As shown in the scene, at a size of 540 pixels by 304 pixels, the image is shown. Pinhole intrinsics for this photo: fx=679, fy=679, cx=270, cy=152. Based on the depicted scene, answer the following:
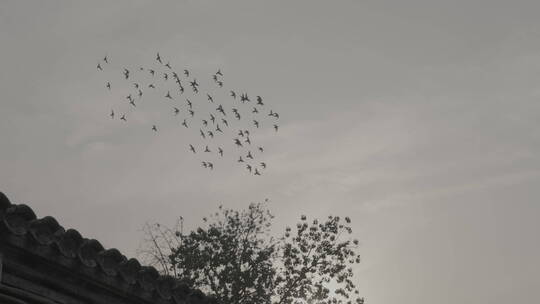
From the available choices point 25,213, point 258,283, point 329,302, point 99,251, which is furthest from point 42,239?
point 329,302

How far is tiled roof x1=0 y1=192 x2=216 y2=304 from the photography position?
5711 millimetres

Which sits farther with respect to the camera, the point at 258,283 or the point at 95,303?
the point at 258,283

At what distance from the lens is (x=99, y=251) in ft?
21.7

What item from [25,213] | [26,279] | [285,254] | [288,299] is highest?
[285,254]

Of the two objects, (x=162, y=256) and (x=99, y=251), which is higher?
(x=162, y=256)

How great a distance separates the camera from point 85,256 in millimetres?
6453

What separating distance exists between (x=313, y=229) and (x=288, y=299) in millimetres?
3222

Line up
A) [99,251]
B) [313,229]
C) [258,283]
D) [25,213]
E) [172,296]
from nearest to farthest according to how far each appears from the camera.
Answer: [25,213]
[99,251]
[172,296]
[258,283]
[313,229]

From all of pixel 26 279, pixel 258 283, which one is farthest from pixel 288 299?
pixel 26 279

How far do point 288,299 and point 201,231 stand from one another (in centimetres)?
454

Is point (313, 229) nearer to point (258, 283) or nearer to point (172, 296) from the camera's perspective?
point (258, 283)

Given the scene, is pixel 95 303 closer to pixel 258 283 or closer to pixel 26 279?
pixel 26 279

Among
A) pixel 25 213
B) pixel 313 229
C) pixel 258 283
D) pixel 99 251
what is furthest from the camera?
pixel 313 229

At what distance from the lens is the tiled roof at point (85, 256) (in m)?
5.71
